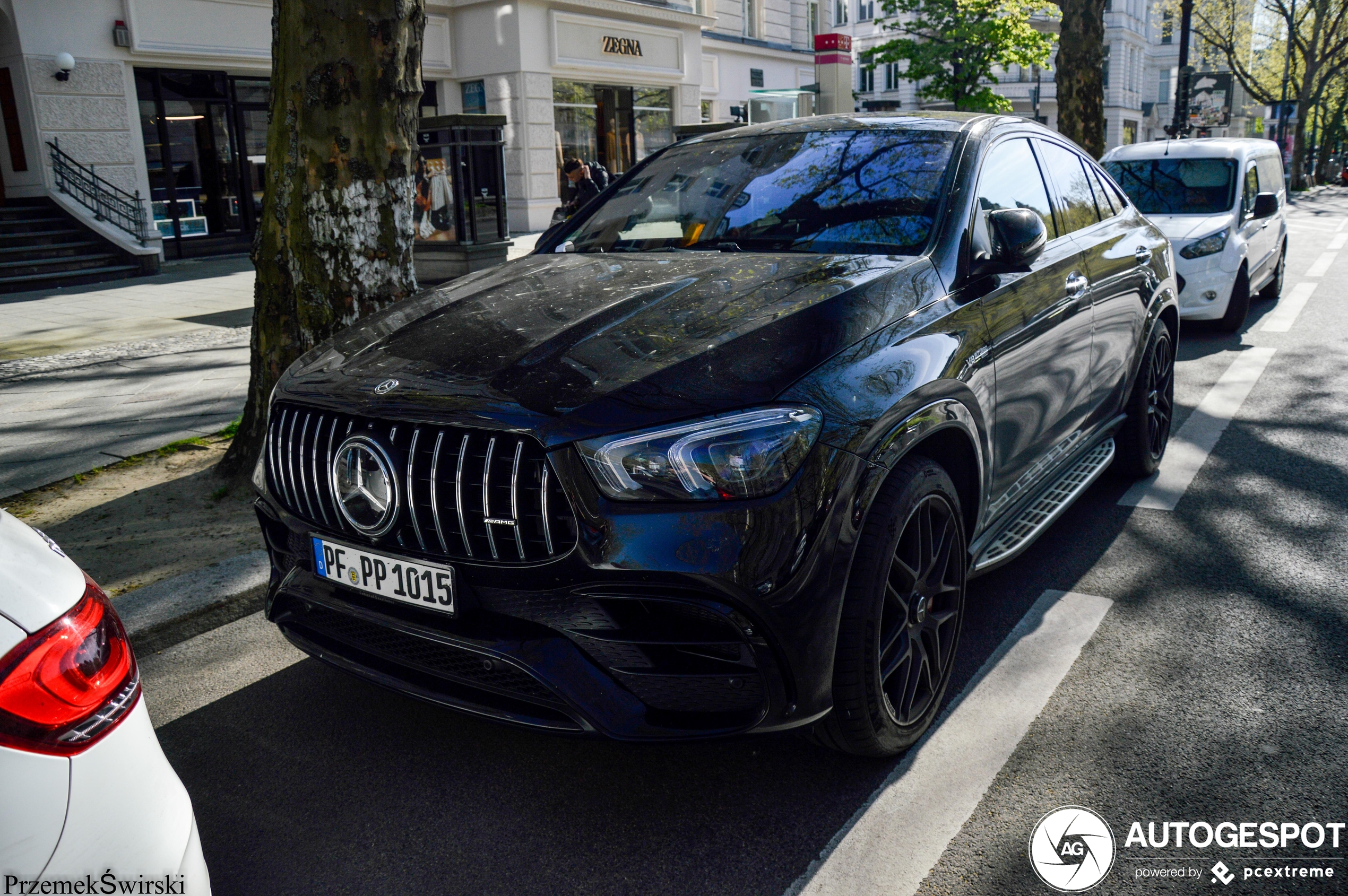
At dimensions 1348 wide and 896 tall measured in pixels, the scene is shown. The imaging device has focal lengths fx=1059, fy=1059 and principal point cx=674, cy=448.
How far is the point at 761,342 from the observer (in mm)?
2619

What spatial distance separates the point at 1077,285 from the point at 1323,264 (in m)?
13.9

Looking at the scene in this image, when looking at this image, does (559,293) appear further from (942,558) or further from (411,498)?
(942,558)

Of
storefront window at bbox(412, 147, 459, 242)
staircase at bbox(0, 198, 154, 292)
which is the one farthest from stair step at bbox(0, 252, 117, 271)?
storefront window at bbox(412, 147, 459, 242)

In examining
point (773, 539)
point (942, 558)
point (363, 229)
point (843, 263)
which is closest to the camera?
point (773, 539)

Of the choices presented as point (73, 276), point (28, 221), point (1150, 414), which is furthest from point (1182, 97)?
point (28, 221)

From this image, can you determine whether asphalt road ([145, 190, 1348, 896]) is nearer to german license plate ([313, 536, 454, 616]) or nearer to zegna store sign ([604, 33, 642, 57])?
german license plate ([313, 536, 454, 616])

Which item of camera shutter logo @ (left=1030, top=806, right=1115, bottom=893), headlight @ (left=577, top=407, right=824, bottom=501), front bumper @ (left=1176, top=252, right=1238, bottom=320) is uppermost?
headlight @ (left=577, top=407, right=824, bottom=501)

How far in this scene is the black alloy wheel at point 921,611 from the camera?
2.73 m

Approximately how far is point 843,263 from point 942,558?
0.93 meters

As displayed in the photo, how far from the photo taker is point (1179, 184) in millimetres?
9992

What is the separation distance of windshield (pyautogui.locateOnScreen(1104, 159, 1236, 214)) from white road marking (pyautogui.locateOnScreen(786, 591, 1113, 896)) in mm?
7371

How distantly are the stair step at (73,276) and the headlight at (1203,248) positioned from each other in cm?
1428

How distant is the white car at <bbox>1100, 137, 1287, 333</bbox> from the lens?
30.0 ft

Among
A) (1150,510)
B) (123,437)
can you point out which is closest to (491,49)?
(123,437)
